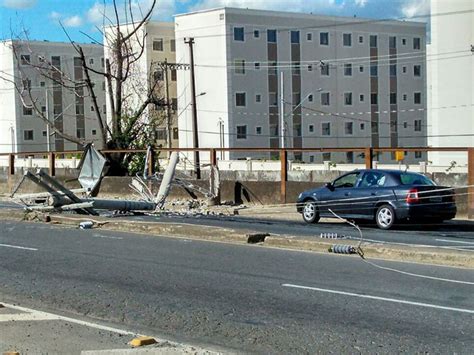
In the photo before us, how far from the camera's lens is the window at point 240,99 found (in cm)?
6800

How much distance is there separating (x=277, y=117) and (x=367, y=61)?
11.0 m

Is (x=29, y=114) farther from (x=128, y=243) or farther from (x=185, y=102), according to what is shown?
(x=128, y=243)

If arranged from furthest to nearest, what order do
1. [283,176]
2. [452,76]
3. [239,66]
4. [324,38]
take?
[324,38] < [239,66] < [452,76] < [283,176]

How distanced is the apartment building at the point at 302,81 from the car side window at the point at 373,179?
44.8 m

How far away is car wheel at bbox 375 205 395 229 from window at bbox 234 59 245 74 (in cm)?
4917

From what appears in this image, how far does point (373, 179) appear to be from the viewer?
773 inches

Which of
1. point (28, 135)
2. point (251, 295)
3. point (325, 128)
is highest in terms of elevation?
point (28, 135)

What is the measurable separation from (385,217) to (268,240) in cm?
536

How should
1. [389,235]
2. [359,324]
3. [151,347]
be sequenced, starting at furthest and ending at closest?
[389,235] < [359,324] < [151,347]

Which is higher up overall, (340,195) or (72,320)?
(340,195)

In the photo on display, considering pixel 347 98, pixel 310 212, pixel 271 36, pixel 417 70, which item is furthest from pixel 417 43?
pixel 310 212

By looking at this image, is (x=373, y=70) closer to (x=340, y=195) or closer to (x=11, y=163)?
(x=11, y=163)

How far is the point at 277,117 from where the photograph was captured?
70562mm

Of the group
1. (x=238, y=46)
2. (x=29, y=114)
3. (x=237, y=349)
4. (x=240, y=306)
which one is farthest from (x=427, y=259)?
(x=29, y=114)
